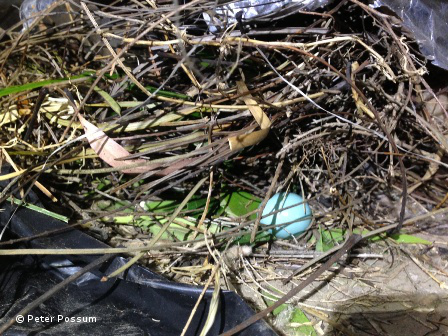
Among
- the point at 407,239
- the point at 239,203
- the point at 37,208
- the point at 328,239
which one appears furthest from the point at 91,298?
the point at 407,239

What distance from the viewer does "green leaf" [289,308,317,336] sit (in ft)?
3.71

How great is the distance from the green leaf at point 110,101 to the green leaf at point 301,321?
0.70 m

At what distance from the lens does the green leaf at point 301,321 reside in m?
1.13

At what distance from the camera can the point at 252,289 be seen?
121cm

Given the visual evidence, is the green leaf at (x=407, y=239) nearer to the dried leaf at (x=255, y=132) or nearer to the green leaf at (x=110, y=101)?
the dried leaf at (x=255, y=132)

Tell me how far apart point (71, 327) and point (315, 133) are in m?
0.79

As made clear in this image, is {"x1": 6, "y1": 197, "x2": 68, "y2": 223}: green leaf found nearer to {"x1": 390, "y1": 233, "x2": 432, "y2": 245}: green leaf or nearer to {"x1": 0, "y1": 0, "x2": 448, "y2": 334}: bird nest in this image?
{"x1": 0, "y1": 0, "x2": 448, "y2": 334}: bird nest

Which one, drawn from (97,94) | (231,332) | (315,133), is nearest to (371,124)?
(315,133)

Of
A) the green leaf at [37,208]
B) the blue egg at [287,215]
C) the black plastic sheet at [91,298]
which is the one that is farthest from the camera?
the blue egg at [287,215]

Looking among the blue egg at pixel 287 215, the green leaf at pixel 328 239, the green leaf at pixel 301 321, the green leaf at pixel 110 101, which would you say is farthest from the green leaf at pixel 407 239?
the green leaf at pixel 110 101

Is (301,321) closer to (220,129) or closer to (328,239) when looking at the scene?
(328,239)

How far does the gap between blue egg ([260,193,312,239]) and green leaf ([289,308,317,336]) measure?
0.22 metres

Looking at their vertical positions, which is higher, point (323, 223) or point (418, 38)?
point (418, 38)

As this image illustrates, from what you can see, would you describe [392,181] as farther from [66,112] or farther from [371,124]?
[66,112]
